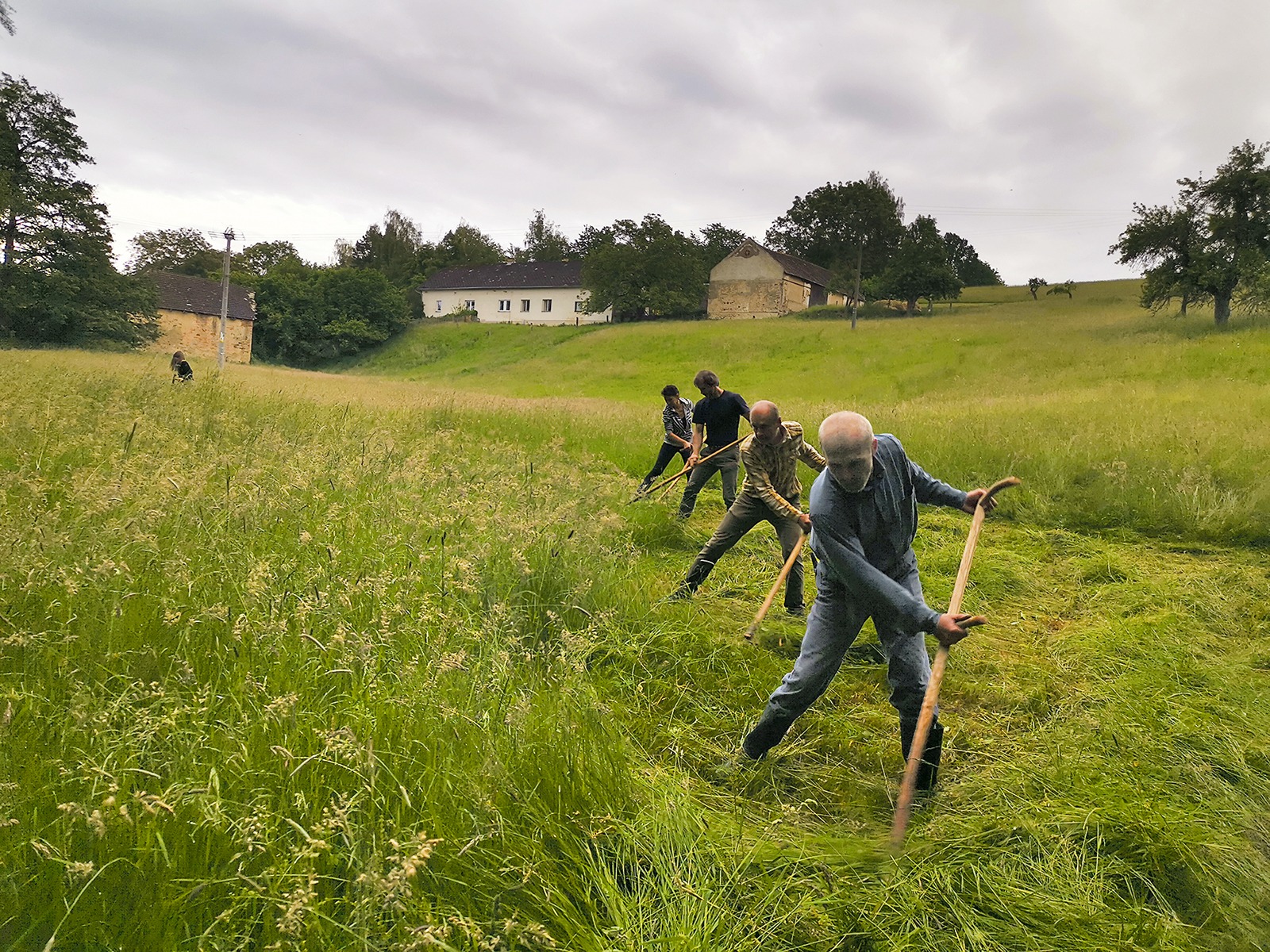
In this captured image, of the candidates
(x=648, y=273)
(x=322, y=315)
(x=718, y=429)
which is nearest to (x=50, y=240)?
(x=322, y=315)

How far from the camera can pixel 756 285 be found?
5200 centimetres

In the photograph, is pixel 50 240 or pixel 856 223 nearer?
pixel 50 240

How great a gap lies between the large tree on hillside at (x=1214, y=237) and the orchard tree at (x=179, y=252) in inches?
2969

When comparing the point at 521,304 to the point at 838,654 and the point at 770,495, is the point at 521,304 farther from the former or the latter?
the point at 838,654

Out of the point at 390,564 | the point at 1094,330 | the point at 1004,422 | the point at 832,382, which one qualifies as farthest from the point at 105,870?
the point at 1094,330

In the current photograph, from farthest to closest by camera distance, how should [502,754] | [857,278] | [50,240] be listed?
1. [857,278]
2. [50,240]
3. [502,754]

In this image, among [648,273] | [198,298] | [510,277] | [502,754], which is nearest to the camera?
[502,754]

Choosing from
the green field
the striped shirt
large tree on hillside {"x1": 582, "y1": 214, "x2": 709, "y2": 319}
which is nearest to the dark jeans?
the striped shirt

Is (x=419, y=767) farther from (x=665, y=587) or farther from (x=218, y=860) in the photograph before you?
(x=665, y=587)

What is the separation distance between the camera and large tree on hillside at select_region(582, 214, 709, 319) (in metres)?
50.7

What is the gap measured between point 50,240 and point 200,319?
14.9 metres

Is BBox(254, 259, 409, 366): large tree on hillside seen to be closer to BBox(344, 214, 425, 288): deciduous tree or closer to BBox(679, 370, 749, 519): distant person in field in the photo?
BBox(344, 214, 425, 288): deciduous tree

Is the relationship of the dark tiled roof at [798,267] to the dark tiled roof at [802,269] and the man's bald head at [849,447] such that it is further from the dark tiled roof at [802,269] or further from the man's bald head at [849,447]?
the man's bald head at [849,447]

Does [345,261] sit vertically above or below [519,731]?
above
